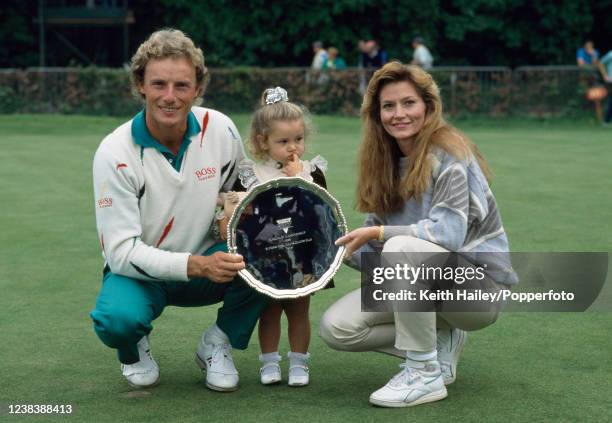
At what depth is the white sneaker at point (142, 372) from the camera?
5086 mm

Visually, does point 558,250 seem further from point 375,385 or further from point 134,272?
point 134,272

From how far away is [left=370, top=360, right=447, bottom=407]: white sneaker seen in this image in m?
4.79

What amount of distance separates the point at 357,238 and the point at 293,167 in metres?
0.45

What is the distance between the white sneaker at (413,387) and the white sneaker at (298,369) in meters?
0.41

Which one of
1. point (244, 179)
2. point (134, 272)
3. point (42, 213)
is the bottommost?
point (42, 213)

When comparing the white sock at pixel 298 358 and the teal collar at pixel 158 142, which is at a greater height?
the teal collar at pixel 158 142

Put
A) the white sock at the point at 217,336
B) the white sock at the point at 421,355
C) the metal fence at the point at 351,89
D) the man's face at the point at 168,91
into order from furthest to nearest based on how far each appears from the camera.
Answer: the metal fence at the point at 351,89 < the white sock at the point at 217,336 < the man's face at the point at 168,91 < the white sock at the point at 421,355

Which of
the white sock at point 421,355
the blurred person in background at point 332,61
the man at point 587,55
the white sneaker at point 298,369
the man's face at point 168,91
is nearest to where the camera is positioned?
the white sock at point 421,355

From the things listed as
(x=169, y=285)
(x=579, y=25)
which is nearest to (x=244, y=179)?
(x=169, y=285)

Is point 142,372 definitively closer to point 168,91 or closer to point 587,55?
point 168,91

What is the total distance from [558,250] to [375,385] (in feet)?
12.1

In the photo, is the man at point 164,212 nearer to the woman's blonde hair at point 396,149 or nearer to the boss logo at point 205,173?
the boss logo at point 205,173

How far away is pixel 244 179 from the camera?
16.9 ft

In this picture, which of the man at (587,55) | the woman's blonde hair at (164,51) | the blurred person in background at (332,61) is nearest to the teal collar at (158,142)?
the woman's blonde hair at (164,51)
